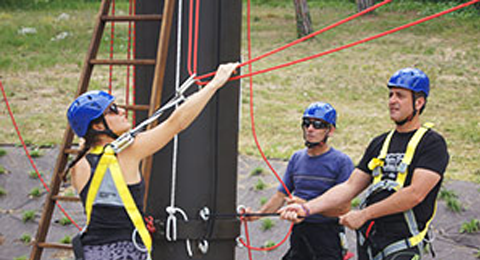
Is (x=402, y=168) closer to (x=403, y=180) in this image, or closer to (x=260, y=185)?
(x=403, y=180)

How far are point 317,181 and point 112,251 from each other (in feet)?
5.78

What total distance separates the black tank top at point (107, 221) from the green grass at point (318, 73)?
6.32 meters

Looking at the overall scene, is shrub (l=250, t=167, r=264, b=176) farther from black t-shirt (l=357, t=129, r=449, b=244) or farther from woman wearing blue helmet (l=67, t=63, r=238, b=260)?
woman wearing blue helmet (l=67, t=63, r=238, b=260)

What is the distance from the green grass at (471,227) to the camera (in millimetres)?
7336

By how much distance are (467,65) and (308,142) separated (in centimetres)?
→ 1133

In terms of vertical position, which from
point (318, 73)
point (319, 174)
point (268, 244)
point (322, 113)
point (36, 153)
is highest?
point (318, 73)

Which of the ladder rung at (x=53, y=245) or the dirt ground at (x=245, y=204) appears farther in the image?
the dirt ground at (x=245, y=204)

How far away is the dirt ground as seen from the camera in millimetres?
7234

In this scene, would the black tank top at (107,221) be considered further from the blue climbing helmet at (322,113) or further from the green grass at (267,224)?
the green grass at (267,224)

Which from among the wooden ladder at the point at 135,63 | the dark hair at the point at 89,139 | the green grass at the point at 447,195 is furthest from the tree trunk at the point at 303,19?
the dark hair at the point at 89,139

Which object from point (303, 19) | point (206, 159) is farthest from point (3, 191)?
point (303, 19)

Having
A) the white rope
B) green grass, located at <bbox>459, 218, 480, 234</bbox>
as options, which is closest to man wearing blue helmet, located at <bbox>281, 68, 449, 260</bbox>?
the white rope

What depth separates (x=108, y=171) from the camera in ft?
11.6

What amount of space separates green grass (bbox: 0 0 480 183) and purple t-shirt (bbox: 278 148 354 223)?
459cm
